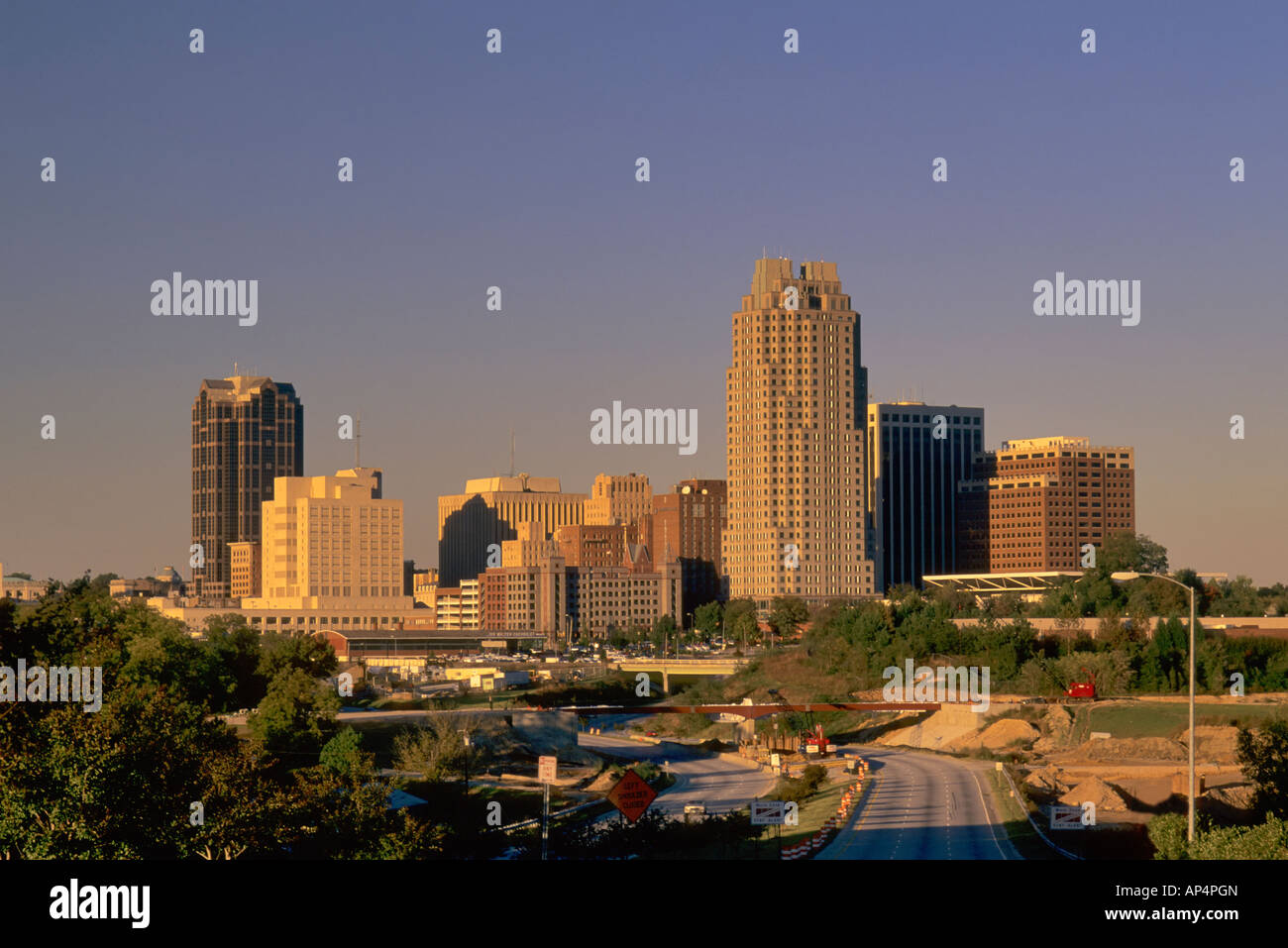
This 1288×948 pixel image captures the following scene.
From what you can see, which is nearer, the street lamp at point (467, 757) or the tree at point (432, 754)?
the street lamp at point (467, 757)

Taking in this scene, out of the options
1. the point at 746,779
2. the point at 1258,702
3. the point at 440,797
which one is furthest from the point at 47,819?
the point at 1258,702

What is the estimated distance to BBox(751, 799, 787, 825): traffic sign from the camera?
63219 millimetres

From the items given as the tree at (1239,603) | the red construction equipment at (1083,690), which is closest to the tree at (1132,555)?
the tree at (1239,603)

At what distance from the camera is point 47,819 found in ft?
128

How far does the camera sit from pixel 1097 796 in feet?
219

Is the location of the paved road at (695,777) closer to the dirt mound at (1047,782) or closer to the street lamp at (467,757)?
the street lamp at (467,757)

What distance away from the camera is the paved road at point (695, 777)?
74500 millimetres

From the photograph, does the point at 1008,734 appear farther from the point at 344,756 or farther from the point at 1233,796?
the point at 344,756

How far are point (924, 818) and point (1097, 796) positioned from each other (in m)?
10.1

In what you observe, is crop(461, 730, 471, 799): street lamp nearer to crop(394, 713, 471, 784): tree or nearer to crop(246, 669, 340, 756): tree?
crop(394, 713, 471, 784): tree

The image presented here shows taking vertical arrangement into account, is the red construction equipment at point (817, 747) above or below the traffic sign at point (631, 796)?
below

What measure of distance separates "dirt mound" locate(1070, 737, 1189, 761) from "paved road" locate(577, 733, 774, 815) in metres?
16.8

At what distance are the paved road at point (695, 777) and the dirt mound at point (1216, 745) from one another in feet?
69.0
